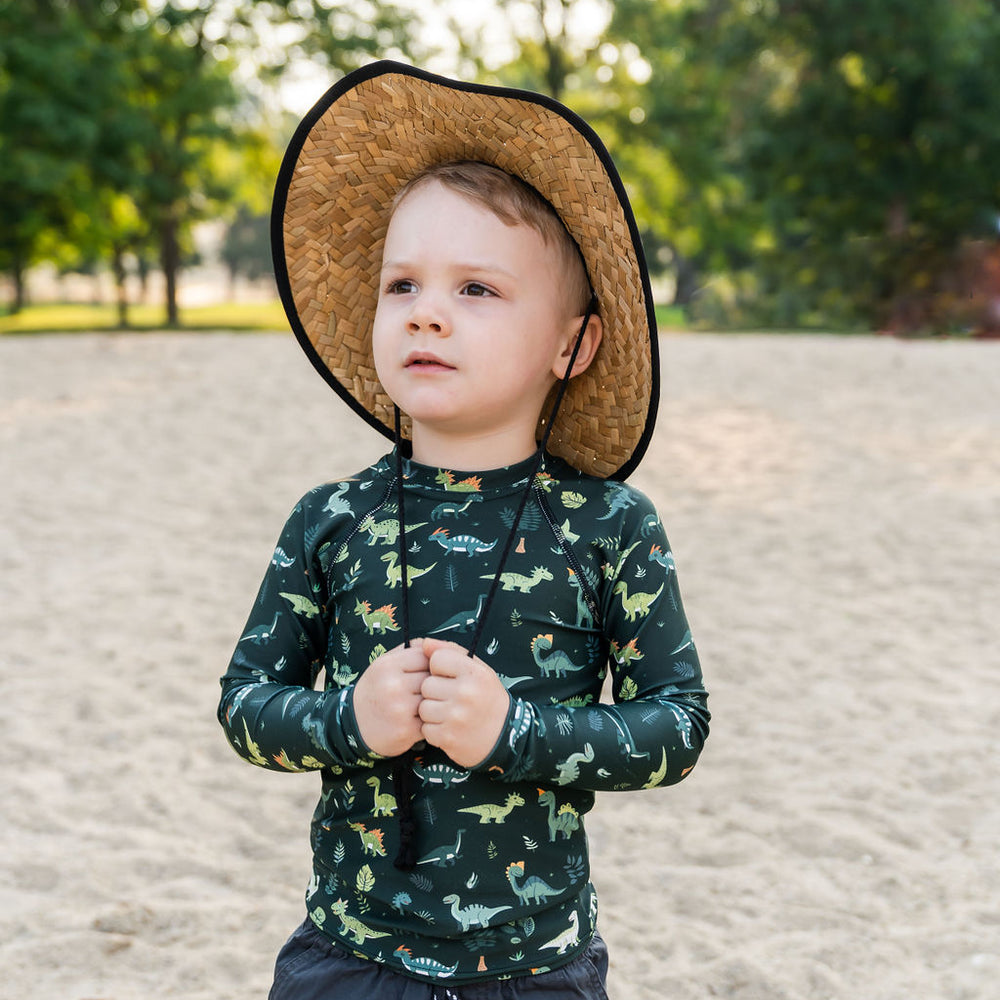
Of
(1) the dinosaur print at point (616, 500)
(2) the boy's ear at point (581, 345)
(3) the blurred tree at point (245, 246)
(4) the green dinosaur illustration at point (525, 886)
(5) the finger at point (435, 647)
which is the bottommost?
(4) the green dinosaur illustration at point (525, 886)

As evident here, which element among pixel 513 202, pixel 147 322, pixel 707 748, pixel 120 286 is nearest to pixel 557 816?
pixel 513 202

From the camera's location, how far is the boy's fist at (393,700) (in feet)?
4.55

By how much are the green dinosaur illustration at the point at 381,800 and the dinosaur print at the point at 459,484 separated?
0.41 metres

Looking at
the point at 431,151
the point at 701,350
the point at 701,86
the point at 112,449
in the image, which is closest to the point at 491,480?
the point at 431,151

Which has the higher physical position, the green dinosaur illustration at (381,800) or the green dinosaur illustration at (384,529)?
the green dinosaur illustration at (384,529)

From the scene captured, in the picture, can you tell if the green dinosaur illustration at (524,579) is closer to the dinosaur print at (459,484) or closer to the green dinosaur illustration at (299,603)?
the dinosaur print at (459,484)

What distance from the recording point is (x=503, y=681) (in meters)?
1.51

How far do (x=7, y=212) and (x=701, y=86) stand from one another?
16252 millimetres

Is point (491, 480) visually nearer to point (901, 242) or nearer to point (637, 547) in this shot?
point (637, 547)

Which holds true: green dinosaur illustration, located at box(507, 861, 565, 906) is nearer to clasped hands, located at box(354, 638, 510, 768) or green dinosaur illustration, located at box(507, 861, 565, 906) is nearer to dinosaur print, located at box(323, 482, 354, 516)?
clasped hands, located at box(354, 638, 510, 768)

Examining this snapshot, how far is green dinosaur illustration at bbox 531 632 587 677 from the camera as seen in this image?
154 centimetres

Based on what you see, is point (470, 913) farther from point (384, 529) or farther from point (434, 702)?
point (384, 529)

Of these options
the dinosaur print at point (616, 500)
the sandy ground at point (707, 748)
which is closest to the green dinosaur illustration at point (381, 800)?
the dinosaur print at point (616, 500)

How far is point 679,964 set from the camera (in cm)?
287
